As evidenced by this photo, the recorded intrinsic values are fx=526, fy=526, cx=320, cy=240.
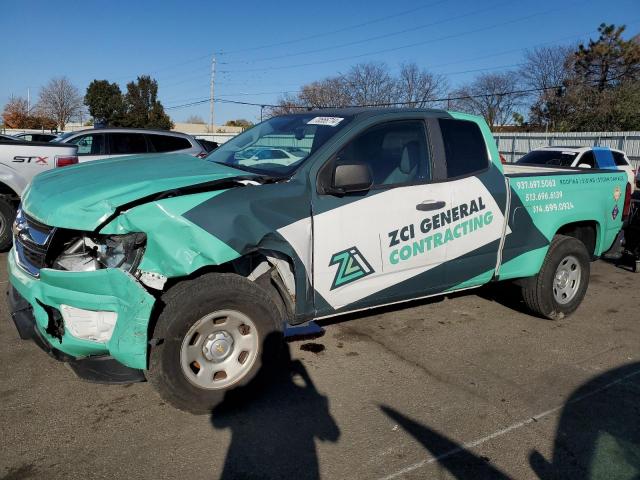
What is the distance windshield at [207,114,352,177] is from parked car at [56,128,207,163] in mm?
5749

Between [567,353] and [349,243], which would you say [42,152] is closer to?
[349,243]

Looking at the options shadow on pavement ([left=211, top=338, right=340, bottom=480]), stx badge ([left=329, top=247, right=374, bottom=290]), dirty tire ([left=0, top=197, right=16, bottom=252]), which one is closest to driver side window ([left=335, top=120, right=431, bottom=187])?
stx badge ([left=329, top=247, right=374, bottom=290])

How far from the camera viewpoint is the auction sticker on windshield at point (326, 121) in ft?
13.0

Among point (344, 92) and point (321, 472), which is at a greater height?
point (344, 92)

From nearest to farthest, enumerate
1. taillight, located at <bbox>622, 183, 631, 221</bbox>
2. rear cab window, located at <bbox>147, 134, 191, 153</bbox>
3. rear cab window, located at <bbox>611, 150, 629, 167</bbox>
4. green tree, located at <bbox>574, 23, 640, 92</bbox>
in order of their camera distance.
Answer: taillight, located at <bbox>622, 183, 631, 221</bbox>
rear cab window, located at <bbox>147, 134, 191, 153</bbox>
rear cab window, located at <bbox>611, 150, 629, 167</bbox>
green tree, located at <bbox>574, 23, 640, 92</bbox>

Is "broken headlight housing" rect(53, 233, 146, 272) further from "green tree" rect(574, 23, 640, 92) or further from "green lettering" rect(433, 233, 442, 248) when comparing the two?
"green tree" rect(574, 23, 640, 92)

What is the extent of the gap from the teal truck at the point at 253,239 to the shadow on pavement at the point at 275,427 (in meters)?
0.16

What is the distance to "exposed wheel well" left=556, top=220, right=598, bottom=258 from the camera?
550 centimetres

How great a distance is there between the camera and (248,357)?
340 centimetres

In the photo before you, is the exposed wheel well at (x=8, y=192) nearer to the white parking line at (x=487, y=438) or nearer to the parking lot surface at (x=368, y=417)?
the parking lot surface at (x=368, y=417)

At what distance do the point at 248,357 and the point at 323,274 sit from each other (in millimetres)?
746

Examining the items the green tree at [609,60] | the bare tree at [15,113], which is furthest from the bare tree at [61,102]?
the green tree at [609,60]

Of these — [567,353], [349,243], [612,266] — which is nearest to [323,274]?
[349,243]

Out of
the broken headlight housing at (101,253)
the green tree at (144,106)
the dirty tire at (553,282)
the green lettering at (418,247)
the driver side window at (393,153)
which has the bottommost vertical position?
the dirty tire at (553,282)
